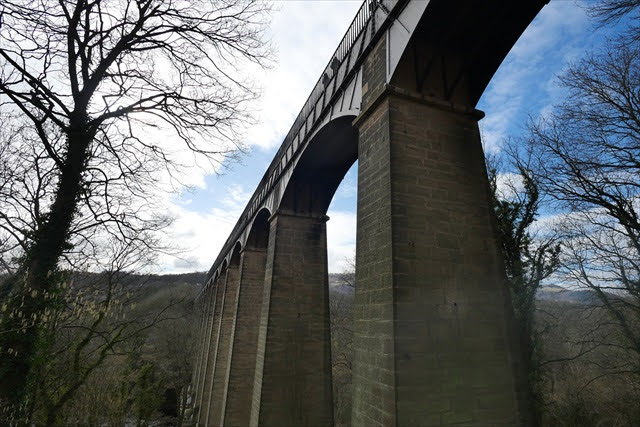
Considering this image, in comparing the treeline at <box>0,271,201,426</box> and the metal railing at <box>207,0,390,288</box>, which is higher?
the metal railing at <box>207,0,390,288</box>

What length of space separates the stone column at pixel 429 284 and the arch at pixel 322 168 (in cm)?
270

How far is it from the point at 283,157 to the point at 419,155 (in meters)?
7.35

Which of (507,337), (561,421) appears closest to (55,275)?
(507,337)

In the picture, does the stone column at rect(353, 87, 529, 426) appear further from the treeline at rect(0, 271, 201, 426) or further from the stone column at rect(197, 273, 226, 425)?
the stone column at rect(197, 273, 226, 425)

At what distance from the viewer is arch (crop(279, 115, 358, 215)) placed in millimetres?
8539

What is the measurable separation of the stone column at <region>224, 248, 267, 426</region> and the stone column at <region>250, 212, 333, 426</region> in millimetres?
3250

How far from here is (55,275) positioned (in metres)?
6.93

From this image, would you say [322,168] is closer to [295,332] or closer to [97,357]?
[295,332]

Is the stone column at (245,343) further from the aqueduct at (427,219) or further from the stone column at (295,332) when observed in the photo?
the aqueduct at (427,219)

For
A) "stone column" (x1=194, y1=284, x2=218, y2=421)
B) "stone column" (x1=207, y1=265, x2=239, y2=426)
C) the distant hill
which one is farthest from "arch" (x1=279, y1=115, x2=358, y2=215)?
"stone column" (x1=194, y1=284, x2=218, y2=421)

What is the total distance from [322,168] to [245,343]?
7.84m

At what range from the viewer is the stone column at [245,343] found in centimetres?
1259

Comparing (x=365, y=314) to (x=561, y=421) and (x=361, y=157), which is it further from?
(x=561, y=421)

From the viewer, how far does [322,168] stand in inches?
408
